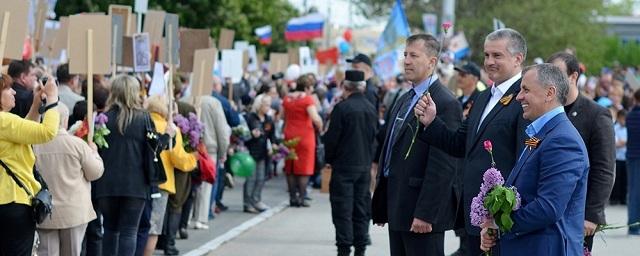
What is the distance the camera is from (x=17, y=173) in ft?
29.7

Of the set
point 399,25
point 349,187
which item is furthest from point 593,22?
point 349,187

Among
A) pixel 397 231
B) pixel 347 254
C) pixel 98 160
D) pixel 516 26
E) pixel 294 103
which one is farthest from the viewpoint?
pixel 516 26

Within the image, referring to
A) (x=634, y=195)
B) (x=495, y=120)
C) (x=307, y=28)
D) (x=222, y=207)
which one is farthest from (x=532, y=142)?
(x=307, y=28)

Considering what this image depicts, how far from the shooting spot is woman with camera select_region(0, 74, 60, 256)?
889 cm

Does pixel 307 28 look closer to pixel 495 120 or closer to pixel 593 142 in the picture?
pixel 593 142

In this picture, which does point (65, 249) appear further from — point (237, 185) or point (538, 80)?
point (237, 185)

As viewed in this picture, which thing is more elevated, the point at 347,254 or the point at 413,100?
the point at 413,100

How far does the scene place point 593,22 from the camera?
70312mm

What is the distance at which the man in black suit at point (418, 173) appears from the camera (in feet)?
30.2

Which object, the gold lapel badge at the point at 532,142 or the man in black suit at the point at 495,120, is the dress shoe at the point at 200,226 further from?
the gold lapel badge at the point at 532,142

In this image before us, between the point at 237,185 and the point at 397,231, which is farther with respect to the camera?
the point at 237,185

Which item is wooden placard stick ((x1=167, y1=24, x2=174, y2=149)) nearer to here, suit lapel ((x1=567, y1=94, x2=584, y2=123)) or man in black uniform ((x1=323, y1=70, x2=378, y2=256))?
man in black uniform ((x1=323, y1=70, x2=378, y2=256))

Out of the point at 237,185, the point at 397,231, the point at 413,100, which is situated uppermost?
the point at 413,100

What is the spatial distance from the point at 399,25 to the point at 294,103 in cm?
658
